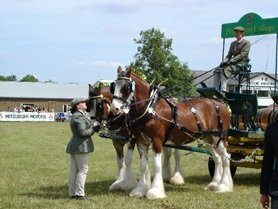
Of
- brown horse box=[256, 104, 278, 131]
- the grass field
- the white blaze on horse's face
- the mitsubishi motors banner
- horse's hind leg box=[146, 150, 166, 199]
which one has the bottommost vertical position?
the grass field

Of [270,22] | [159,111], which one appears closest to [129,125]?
[159,111]

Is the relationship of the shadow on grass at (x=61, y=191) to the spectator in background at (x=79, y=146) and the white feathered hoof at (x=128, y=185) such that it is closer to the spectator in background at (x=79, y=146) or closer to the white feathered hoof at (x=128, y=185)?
the white feathered hoof at (x=128, y=185)

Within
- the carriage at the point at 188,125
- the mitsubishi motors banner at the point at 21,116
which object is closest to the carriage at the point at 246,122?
the carriage at the point at 188,125

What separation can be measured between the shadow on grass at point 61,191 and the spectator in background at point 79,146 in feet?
1.45

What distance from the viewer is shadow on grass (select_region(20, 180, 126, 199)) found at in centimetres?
947

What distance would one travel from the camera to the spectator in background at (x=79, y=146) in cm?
879

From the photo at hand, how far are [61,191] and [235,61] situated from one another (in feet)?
14.5

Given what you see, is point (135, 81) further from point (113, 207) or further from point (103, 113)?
point (113, 207)

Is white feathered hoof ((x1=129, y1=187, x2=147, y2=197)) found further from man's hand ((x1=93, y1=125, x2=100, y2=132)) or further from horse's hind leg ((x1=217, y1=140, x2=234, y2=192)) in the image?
horse's hind leg ((x1=217, y1=140, x2=234, y2=192))

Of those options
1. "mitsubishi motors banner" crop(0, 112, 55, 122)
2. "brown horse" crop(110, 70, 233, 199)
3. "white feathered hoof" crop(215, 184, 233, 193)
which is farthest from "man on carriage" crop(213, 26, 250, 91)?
"mitsubishi motors banner" crop(0, 112, 55, 122)

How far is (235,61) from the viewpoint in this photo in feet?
36.2

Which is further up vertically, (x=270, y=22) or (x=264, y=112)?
(x=270, y=22)

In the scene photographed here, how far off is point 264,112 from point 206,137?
1.32 meters

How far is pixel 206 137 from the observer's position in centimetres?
1074
